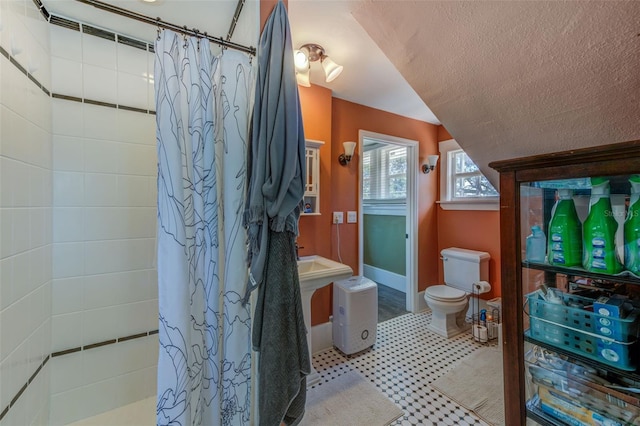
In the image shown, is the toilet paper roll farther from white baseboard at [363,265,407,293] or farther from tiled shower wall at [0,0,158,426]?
tiled shower wall at [0,0,158,426]

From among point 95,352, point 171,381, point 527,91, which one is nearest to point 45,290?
point 95,352

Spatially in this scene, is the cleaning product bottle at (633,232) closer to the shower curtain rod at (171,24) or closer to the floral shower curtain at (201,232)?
the floral shower curtain at (201,232)

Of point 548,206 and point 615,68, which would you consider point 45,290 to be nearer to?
point 548,206

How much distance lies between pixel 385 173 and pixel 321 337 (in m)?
2.58

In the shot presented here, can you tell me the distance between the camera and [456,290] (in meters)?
2.55

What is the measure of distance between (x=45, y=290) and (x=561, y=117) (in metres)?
2.46

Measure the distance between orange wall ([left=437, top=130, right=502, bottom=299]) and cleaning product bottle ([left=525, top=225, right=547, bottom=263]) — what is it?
1.86m

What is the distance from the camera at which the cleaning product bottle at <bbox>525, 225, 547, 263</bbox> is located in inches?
38.6

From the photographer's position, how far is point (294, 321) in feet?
3.08

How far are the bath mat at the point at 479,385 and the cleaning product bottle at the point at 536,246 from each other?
1116 millimetres

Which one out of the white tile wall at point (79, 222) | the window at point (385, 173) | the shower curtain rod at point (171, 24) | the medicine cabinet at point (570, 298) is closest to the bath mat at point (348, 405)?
the medicine cabinet at point (570, 298)

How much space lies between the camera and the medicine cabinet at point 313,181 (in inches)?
86.0

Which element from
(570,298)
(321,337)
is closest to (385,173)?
(321,337)

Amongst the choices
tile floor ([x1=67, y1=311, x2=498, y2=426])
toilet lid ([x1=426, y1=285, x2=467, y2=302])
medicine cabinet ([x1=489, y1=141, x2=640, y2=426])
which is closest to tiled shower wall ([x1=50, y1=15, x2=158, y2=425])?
tile floor ([x1=67, y1=311, x2=498, y2=426])
